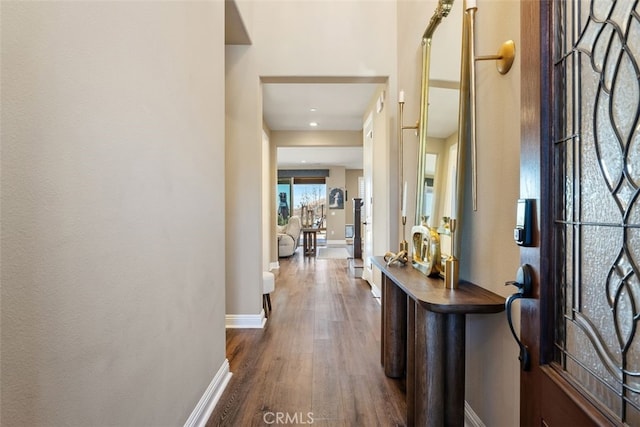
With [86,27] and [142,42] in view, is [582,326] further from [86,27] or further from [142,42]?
[142,42]

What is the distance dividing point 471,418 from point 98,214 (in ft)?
6.02

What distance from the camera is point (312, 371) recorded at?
7.72ft

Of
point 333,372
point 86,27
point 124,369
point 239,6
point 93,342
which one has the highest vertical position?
point 239,6

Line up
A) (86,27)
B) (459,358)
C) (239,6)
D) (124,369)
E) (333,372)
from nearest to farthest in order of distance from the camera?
(86,27) → (124,369) → (459,358) → (333,372) → (239,6)

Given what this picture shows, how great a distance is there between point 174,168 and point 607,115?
1.46 m

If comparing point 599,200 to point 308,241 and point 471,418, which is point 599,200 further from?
point 308,241

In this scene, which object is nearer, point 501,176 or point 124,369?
point 124,369

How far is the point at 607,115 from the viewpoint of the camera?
682 millimetres

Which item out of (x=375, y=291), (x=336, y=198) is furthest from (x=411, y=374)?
(x=336, y=198)

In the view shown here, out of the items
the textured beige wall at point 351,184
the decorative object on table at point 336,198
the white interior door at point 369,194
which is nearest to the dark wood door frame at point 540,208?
the white interior door at point 369,194

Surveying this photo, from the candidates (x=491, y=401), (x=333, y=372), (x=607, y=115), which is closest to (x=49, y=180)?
(x=607, y=115)

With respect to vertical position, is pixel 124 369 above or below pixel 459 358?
above

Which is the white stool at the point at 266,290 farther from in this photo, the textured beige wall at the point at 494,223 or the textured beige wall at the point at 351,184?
the textured beige wall at the point at 351,184

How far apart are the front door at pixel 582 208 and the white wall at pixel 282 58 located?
2.44 meters
